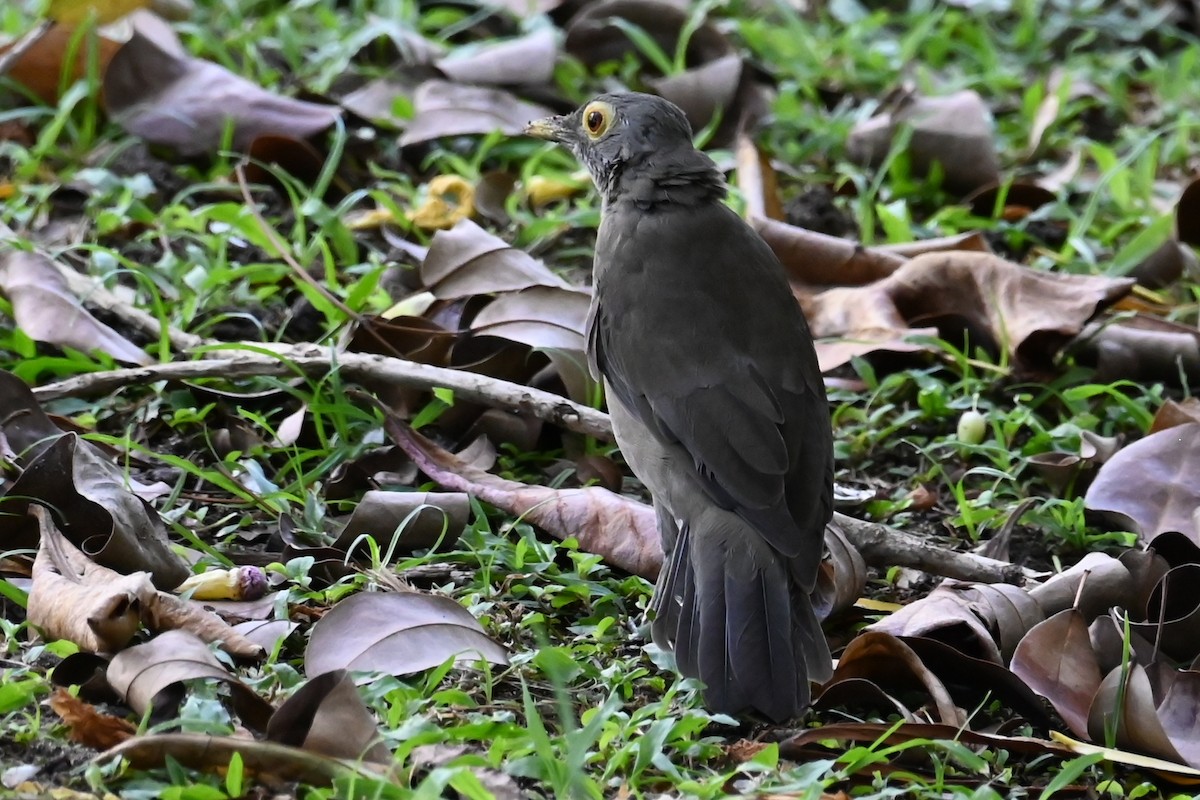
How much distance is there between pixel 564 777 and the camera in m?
3.07

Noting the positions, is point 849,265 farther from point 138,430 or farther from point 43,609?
A: point 43,609

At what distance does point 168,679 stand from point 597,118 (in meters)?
2.36

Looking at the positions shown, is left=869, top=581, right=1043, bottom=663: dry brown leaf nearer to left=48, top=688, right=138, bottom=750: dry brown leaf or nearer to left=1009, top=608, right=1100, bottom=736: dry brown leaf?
left=1009, top=608, right=1100, bottom=736: dry brown leaf

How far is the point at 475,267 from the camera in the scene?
5238 millimetres

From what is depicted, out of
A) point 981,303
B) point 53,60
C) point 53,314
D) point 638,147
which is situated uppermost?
point 638,147

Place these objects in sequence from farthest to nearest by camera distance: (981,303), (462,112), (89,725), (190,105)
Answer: (462,112) → (190,105) → (981,303) → (89,725)

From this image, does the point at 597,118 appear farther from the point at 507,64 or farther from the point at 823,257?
the point at 507,64

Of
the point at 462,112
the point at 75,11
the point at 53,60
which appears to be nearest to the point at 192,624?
the point at 462,112

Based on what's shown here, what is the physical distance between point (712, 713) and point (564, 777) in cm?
57

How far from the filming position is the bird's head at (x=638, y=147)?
4664 mm

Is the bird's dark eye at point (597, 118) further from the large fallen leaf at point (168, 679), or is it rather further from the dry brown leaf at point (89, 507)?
the large fallen leaf at point (168, 679)

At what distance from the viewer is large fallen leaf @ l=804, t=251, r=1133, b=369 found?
17.1ft

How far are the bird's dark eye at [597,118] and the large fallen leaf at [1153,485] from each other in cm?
183

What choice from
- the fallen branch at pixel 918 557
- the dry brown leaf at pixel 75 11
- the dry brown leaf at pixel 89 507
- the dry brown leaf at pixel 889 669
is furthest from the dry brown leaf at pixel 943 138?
the dry brown leaf at pixel 89 507
